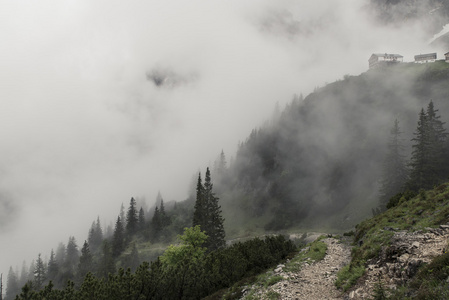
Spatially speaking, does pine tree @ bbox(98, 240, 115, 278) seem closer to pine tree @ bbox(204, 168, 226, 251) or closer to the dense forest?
the dense forest

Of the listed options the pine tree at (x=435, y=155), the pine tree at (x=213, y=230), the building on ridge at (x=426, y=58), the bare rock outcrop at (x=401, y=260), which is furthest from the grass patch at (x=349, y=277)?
the building on ridge at (x=426, y=58)

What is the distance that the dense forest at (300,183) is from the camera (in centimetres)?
3190

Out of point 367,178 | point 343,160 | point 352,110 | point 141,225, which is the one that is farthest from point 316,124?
point 141,225

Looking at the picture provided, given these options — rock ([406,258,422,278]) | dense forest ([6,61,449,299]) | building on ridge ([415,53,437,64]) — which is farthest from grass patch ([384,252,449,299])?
building on ridge ([415,53,437,64])

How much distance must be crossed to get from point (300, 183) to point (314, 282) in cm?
11804

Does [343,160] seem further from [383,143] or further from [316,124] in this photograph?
[316,124]

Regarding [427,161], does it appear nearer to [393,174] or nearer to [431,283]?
[393,174]

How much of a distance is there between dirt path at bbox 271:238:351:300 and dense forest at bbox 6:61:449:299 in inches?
261

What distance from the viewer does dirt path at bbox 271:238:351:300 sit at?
15495 millimetres

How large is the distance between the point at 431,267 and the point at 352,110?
483ft

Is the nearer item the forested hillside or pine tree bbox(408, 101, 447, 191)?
pine tree bbox(408, 101, 447, 191)

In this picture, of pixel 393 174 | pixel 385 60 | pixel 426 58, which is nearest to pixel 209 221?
pixel 393 174

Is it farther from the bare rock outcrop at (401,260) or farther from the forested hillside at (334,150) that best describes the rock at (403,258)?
the forested hillside at (334,150)

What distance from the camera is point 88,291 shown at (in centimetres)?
1775
